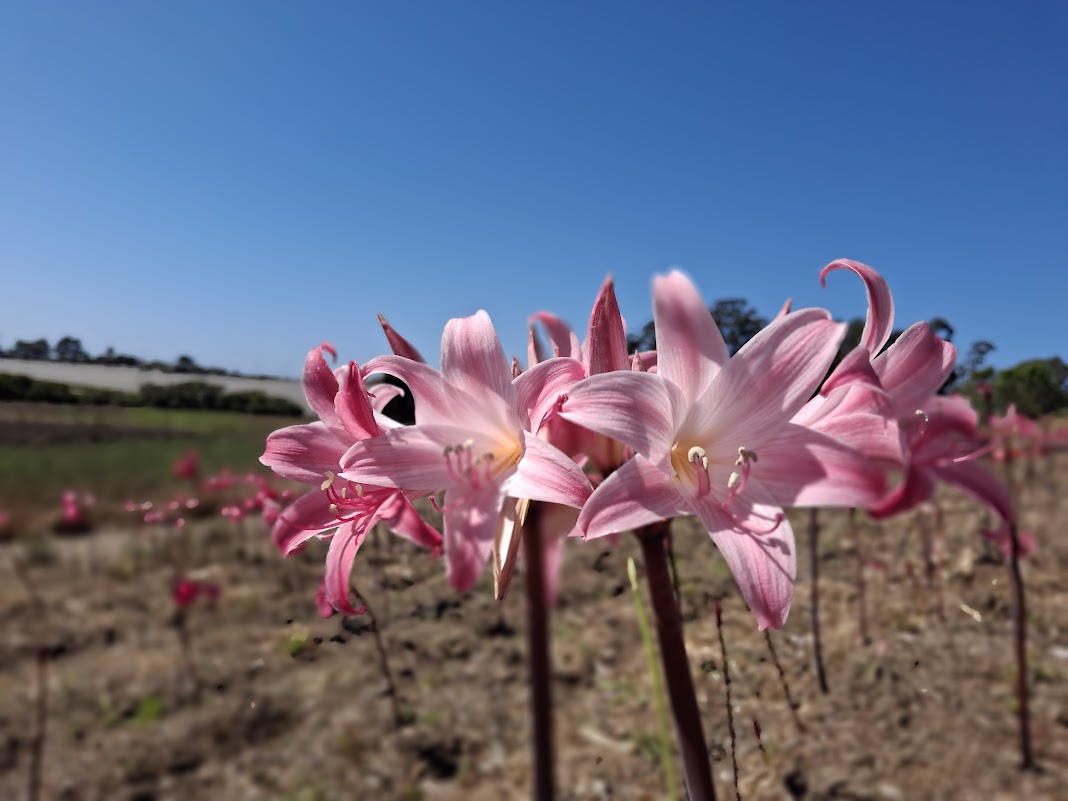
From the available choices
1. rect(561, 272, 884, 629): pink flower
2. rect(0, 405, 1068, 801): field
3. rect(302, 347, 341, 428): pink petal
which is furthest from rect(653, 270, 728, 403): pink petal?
rect(0, 405, 1068, 801): field

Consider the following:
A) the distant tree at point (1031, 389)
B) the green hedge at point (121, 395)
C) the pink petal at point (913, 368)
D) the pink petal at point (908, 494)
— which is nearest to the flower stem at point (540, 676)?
the pink petal at point (908, 494)

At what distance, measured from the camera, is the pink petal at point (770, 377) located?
1.72 feet

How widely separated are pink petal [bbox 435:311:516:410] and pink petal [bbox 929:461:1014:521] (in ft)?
1.14

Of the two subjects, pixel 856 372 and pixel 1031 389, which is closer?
pixel 856 372

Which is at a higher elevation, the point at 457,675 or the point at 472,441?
the point at 472,441

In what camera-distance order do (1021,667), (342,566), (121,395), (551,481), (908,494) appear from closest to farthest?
1. (908,494)
2. (551,481)
3. (342,566)
4. (1021,667)
5. (121,395)

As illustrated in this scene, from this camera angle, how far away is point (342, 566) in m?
0.62

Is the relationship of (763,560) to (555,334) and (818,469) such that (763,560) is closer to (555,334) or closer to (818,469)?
(818,469)

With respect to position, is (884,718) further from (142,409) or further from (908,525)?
(142,409)

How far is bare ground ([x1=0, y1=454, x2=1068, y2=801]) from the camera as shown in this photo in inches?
71.1

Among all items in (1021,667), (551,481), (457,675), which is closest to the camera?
(551,481)

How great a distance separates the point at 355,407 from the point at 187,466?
3.00 meters

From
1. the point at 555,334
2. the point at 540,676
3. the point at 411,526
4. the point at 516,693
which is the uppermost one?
the point at 555,334

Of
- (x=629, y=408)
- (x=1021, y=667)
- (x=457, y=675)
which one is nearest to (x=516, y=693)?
(x=457, y=675)
